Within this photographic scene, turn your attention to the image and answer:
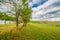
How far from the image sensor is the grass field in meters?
4.29

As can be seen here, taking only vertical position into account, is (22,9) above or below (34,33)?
above

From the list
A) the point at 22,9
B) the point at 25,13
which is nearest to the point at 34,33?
the point at 25,13

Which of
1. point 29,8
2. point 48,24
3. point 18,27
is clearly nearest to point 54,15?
point 48,24

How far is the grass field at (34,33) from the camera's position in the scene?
429 centimetres

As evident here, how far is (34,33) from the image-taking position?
173 inches

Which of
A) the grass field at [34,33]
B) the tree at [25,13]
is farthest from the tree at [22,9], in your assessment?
the grass field at [34,33]

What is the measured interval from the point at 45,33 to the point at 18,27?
0.73 meters

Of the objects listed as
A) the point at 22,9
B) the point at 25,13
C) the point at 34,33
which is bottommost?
the point at 34,33

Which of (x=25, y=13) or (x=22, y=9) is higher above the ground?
(x=22, y=9)

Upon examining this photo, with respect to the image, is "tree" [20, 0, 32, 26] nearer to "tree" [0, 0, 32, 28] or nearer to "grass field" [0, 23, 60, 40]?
"tree" [0, 0, 32, 28]

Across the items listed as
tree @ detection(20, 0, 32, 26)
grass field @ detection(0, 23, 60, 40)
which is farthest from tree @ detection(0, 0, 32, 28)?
grass field @ detection(0, 23, 60, 40)

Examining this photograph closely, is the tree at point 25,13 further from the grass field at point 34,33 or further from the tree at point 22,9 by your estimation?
the grass field at point 34,33

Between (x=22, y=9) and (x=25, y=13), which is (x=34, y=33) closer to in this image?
(x=25, y=13)

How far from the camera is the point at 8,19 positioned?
439 centimetres
